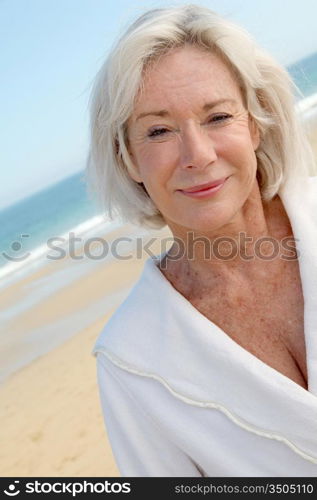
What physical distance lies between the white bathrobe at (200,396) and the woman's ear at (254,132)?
0.27 m

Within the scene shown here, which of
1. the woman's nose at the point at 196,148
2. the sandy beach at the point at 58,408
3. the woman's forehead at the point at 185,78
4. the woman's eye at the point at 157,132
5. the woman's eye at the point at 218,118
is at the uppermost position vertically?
the sandy beach at the point at 58,408

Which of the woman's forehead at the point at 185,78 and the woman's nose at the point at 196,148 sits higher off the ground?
the woman's forehead at the point at 185,78

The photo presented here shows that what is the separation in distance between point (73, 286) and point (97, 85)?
973 centimetres

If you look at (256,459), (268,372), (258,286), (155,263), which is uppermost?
(155,263)

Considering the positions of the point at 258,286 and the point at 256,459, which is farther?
the point at 258,286

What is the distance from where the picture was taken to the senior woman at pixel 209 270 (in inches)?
76.3

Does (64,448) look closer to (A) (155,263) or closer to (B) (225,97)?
(A) (155,263)

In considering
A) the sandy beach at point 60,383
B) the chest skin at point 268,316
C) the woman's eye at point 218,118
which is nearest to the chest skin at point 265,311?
the chest skin at point 268,316

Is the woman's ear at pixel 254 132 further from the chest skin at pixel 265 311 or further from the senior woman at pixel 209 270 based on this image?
the chest skin at pixel 265 311

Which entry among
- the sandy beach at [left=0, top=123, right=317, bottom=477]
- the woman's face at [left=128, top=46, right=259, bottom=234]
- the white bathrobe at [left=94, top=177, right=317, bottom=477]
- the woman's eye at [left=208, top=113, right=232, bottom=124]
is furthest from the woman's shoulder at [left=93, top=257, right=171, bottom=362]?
the sandy beach at [left=0, top=123, right=317, bottom=477]

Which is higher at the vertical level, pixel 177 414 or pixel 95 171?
pixel 95 171

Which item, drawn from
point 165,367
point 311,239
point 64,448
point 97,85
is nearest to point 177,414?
point 165,367

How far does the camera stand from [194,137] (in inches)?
75.5

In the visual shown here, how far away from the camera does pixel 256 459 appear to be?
193 centimetres
